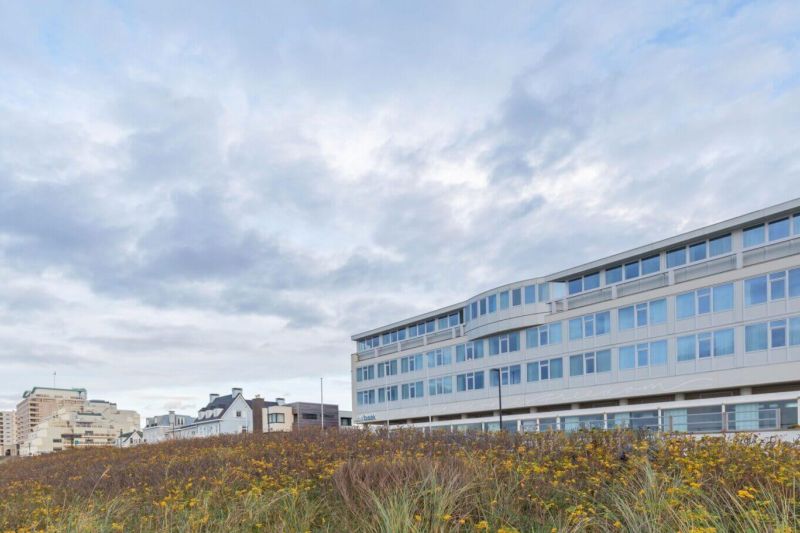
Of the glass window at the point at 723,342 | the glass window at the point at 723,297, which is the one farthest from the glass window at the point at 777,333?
the glass window at the point at 723,297

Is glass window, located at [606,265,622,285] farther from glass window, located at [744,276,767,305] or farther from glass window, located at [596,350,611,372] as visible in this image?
glass window, located at [744,276,767,305]

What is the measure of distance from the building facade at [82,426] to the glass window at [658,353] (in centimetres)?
9420

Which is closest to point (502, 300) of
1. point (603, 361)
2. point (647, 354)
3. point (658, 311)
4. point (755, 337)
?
point (603, 361)

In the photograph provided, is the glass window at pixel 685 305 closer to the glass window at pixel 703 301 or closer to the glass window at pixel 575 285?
the glass window at pixel 703 301

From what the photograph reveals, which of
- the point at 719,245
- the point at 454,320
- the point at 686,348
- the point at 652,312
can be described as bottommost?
the point at 686,348

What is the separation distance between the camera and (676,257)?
3334cm

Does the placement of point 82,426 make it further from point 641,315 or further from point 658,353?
point 658,353

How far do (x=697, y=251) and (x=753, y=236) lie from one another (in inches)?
114

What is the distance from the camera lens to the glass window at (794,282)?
27453 mm

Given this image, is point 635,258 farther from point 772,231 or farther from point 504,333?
point 504,333

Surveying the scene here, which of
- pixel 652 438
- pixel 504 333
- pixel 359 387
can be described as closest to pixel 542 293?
pixel 504 333

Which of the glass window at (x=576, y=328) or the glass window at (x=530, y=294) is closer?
the glass window at (x=576, y=328)

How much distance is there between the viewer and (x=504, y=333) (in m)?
42.3

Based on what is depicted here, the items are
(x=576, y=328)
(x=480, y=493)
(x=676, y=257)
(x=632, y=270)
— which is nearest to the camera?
(x=480, y=493)
